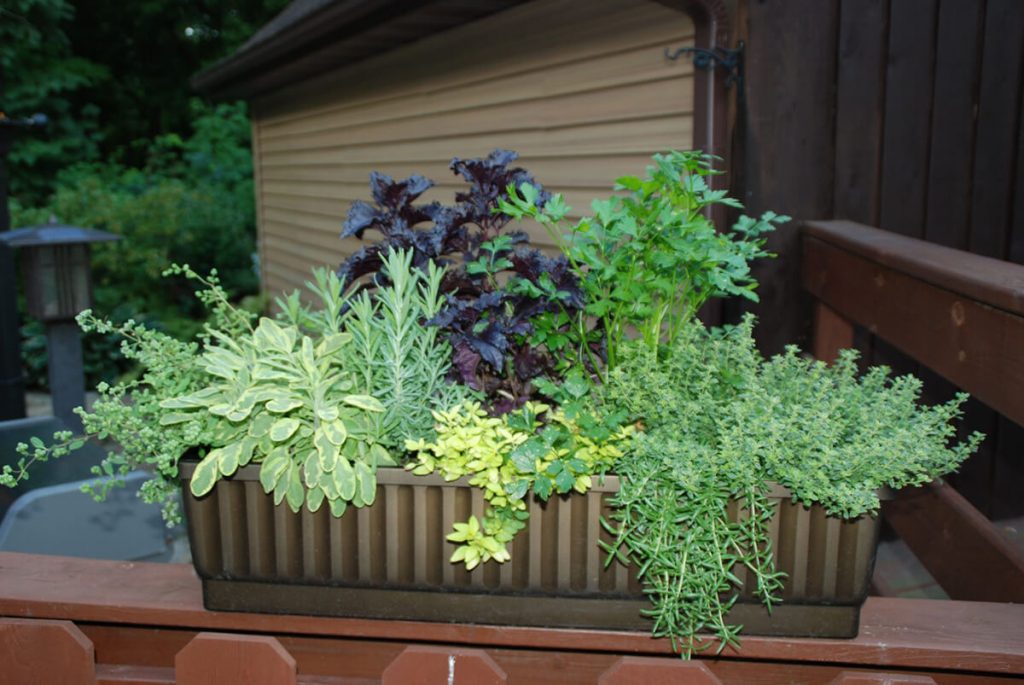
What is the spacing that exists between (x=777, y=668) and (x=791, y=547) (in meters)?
0.19

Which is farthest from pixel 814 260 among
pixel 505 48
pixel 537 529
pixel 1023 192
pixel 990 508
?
pixel 505 48

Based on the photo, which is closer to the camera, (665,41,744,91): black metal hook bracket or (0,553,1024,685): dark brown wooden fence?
(0,553,1024,685): dark brown wooden fence

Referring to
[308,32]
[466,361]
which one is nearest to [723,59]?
[466,361]

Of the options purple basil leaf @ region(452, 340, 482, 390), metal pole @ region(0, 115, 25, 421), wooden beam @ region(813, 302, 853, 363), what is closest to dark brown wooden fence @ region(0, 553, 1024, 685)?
purple basil leaf @ region(452, 340, 482, 390)

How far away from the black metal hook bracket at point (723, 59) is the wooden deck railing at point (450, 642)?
143 cm

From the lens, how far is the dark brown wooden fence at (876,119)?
9.05 feet

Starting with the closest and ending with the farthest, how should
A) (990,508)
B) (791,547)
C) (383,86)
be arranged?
(791,547), (990,508), (383,86)

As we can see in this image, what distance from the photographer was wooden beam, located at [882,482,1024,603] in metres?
1.81

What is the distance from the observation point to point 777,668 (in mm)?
1274

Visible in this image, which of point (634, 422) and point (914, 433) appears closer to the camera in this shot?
point (914, 433)

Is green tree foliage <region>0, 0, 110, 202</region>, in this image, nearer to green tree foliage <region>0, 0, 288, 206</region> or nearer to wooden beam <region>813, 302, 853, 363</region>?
green tree foliage <region>0, 0, 288, 206</region>

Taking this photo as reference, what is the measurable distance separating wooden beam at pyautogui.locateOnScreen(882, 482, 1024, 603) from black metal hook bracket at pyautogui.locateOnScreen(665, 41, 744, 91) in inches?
52.6

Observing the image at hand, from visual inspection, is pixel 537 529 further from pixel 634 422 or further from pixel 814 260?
pixel 814 260

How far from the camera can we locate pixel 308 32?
606 centimetres
